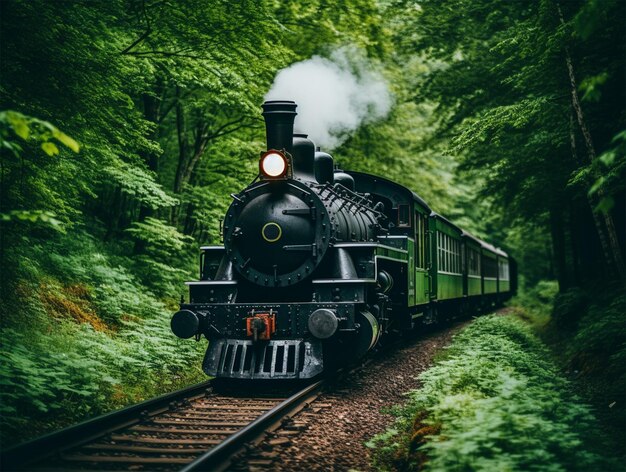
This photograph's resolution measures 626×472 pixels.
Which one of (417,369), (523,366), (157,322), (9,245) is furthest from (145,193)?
(523,366)

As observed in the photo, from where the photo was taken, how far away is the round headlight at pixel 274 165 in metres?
8.50

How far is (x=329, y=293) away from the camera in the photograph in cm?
822

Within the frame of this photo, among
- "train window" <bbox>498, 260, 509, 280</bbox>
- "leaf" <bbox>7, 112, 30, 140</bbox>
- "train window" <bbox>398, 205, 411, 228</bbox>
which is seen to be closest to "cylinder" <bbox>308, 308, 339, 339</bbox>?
"train window" <bbox>398, 205, 411, 228</bbox>

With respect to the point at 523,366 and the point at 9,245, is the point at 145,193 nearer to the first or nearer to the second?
the point at 9,245

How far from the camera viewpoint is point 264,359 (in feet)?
25.9

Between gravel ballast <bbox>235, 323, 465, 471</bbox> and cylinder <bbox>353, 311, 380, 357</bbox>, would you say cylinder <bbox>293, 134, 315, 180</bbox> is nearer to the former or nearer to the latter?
cylinder <bbox>353, 311, 380, 357</bbox>

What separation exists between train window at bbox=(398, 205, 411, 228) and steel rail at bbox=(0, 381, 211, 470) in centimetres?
571

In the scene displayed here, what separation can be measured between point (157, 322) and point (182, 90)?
6.81 m

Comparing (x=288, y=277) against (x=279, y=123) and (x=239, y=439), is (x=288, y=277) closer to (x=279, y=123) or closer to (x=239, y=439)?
(x=279, y=123)

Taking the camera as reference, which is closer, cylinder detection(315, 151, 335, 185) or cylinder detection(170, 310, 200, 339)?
cylinder detection(170, 310, 200, 339)

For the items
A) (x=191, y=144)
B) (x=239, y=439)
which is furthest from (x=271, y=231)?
(x=191, y=144)

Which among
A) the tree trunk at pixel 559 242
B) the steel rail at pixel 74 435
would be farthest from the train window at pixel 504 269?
the steel rail at pixel 74 435

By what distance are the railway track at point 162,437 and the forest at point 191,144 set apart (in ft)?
2.24

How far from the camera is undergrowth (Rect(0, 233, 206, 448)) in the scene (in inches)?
253
